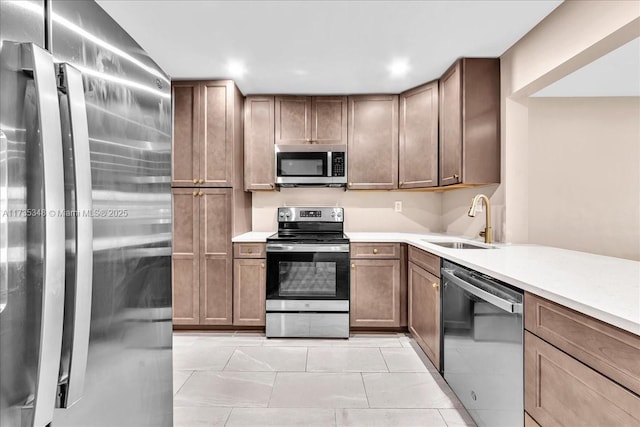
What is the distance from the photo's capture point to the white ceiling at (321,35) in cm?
193

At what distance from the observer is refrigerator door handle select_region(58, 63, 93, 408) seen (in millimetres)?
610

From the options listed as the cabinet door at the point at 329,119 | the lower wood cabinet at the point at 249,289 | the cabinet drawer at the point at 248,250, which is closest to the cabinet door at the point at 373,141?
the cabinet door at the point at 329,119

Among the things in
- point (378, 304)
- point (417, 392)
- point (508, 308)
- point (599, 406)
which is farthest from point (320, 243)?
point (599, 406)

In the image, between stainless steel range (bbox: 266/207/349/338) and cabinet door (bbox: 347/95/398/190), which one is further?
cabinet door (bbox: 347/95/398/190)

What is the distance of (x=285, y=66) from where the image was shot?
8.84ft

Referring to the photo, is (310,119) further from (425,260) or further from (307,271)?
(425,260)

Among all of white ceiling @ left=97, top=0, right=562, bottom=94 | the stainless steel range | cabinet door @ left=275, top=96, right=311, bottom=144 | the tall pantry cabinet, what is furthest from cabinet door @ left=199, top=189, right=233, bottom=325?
white ceiling @ left=97, top=0, right=562, bottom=94

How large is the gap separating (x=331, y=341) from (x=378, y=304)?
0.53 m

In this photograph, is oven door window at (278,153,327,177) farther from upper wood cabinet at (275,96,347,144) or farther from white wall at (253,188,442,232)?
white wall at (253,188,442,232)

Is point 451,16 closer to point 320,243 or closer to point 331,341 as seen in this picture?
point 320,243

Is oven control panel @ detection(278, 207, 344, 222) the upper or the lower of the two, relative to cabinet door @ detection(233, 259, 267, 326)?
upper

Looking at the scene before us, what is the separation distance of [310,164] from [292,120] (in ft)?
1.56

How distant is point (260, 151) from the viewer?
3.29 metres

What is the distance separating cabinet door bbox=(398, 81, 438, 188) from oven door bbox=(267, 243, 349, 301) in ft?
3.13
